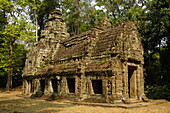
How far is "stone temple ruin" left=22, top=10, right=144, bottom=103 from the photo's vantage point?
12.3m

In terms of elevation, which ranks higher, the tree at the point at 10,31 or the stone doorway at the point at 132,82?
the tree at the point at 10,31

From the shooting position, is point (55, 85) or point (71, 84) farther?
point (55, 85)

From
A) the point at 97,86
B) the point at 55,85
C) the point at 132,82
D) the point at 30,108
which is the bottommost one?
the point at 30,108

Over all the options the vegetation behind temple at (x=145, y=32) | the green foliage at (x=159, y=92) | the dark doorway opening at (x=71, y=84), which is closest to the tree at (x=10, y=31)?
the vegetation behind temple at (x=145, y=32)

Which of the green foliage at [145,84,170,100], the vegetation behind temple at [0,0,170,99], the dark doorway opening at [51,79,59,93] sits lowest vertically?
the green foliage at [145,84,170,100]

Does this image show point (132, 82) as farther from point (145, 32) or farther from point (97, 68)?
point (145, 32)

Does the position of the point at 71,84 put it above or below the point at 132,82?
below

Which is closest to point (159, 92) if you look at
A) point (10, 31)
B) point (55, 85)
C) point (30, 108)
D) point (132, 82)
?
point (132, 82)

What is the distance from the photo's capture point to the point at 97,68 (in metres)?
12.9

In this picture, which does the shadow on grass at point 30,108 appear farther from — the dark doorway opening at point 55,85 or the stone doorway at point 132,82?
the stone doorway at point 132,82

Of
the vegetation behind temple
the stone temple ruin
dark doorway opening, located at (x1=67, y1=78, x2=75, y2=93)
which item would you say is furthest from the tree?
dark doorway opening, located at (x1=67, y1=78, x2=75, y2=93)

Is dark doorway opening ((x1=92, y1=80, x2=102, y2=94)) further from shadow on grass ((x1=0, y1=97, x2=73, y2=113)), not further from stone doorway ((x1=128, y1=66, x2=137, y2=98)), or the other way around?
stone doorway ((x1=128, y1=66, x2=137, y2=98))

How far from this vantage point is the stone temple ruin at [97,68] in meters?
12.3

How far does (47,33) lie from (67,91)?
987cm
